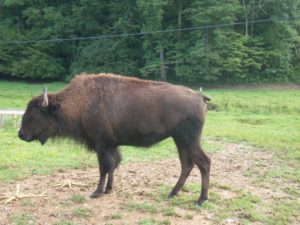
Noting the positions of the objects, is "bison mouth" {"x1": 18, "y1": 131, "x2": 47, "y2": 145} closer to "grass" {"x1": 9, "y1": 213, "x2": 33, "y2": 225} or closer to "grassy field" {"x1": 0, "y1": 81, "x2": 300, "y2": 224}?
"grassy field" {"x1": 0, "y1": 81, "x2": 300, "y2": 224}

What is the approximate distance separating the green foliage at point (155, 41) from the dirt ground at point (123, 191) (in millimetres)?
28097

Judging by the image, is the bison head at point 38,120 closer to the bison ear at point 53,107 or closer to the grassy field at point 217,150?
the bison ear at point 53,107

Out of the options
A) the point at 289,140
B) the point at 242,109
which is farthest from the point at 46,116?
the point at 242,109

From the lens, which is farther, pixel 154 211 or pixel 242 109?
pixel 242 109

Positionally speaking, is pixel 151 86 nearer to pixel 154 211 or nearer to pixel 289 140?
pixel 154 211

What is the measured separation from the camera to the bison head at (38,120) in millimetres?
7559

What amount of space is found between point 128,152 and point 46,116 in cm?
368

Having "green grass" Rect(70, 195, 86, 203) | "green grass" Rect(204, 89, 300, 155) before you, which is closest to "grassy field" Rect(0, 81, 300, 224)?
"green grass" Rect(204, 89, 300, 155)

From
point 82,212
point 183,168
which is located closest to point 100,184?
point 82,212

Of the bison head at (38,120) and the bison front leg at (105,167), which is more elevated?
the bison head at (38,120)

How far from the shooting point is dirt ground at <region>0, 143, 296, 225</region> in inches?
249

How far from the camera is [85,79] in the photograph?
25.3 ft

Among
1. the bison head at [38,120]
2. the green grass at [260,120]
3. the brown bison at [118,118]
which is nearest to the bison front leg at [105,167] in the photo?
the brown bison at [118,118]

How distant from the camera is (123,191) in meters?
7.66
